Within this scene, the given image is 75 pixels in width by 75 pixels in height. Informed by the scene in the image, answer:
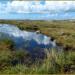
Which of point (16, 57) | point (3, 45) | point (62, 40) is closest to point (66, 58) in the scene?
point (16, 57)

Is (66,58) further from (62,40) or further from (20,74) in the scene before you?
(62,40)

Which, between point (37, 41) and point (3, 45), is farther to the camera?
point (37, 41)

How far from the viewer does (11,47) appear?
21.7 m

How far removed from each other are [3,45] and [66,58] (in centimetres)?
828

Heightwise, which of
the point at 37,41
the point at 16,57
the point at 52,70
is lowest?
the point at 37,41

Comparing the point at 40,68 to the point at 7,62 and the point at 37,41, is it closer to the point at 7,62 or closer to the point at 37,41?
the point at 7,62

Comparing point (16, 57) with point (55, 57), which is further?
point (16, 57)

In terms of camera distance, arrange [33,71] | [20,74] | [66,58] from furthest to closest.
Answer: [66,58] → [33,71] → [20,74]

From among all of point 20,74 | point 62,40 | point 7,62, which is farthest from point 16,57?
point 62,40

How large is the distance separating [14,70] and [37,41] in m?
16.3

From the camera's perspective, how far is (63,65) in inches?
497

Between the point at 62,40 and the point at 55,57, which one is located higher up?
the point at 55,57

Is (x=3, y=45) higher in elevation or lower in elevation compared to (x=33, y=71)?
lower

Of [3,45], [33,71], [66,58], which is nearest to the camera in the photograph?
[33,71]
